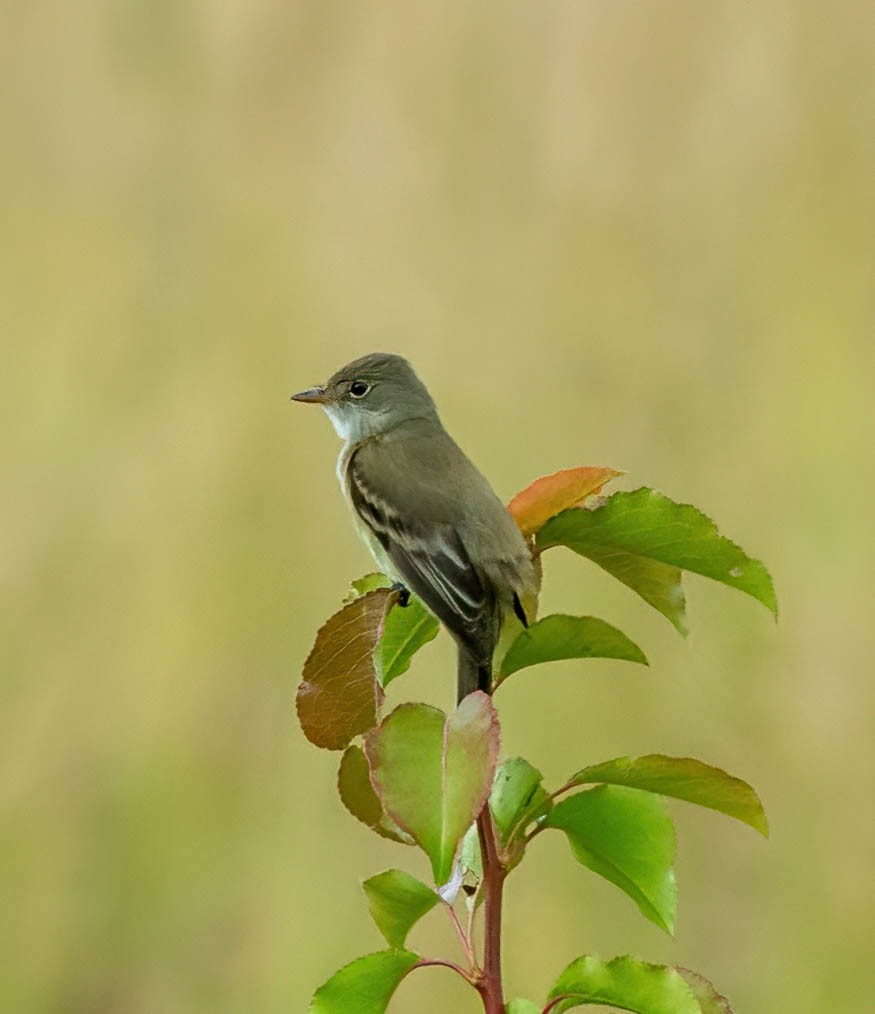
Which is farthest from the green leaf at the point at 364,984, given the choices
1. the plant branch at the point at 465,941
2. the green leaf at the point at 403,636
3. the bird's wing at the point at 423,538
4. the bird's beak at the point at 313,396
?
the bird's beak at the point at 313,396

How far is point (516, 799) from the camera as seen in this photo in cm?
52

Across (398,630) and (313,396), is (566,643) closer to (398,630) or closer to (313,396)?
(398,630)

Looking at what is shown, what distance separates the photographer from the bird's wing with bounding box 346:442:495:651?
0.73 m

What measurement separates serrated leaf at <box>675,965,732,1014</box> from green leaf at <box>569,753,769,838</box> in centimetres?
6

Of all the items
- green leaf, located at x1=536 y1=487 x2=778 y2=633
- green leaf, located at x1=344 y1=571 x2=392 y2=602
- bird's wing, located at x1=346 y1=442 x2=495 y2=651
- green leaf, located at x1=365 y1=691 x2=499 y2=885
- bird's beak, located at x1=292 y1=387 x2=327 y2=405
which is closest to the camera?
green leaf, located at x1=365 y1=691 x2=499 y2=885

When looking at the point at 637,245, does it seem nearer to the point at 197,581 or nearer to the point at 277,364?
the point at 277,364

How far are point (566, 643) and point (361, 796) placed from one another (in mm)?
105

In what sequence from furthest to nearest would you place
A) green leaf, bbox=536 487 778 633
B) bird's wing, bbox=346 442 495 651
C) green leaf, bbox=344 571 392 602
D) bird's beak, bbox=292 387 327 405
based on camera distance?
bird's beak, bbox=292 387 327 405 → bird's wing, bbox=346 442 495 651 → green leaf, bbox=344 571 392 602 → green leaf, bbox=536 487 778 633

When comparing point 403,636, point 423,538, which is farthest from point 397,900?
point 423,538

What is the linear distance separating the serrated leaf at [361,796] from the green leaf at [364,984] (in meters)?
0.07

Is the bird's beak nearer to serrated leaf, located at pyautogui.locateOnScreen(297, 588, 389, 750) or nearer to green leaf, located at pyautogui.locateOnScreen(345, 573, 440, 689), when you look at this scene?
green leaf, located at pyautogui.locateOnScreen(345, 573, 440, 689)

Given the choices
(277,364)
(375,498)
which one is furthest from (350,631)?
(277,364)

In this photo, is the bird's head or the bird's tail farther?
the bird's head

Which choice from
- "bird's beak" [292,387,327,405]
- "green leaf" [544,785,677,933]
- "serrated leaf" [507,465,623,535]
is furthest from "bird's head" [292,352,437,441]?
"green leaf" [544,785,677,933]
